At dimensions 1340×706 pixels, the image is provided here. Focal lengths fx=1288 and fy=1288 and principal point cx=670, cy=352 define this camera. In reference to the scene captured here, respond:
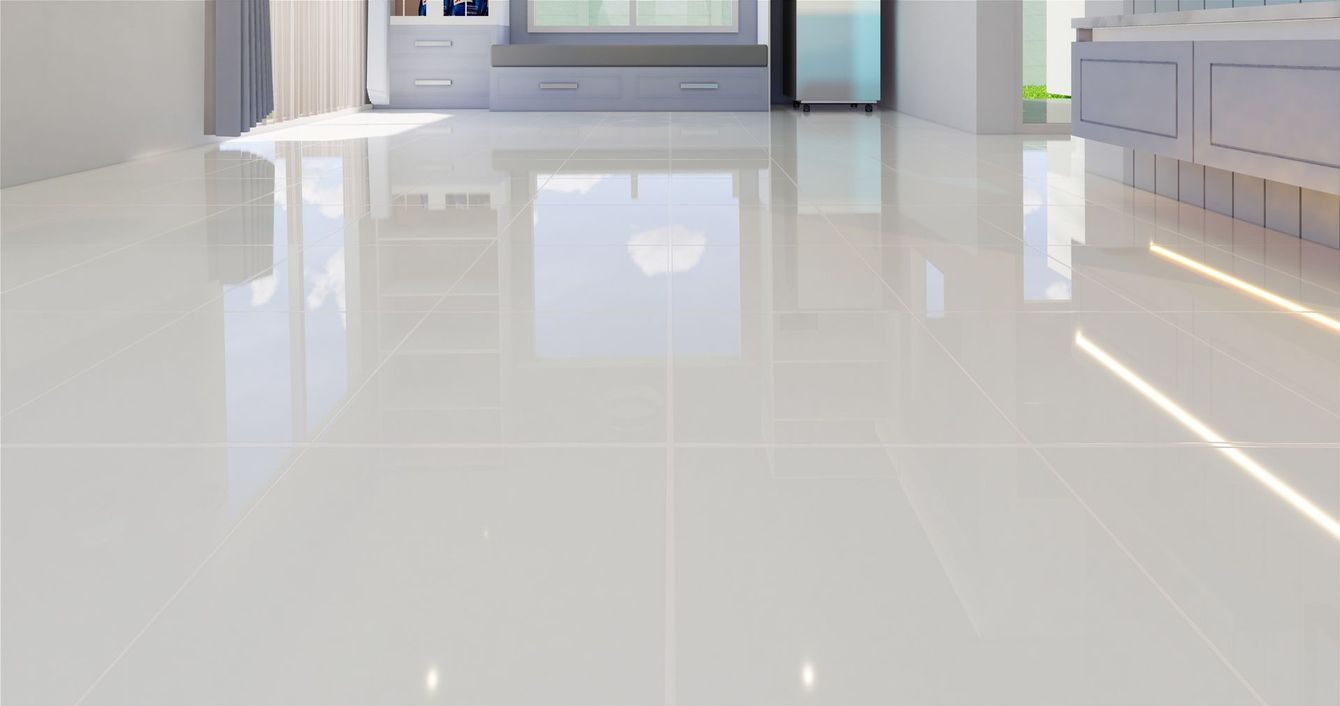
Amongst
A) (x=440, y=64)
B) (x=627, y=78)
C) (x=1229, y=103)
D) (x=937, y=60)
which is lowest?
(x=1229, y=103)

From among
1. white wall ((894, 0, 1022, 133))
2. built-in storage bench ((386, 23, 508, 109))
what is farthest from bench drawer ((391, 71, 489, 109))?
white wall ((894, 0, 1022, 133))

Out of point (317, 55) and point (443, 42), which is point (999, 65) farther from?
point (443, 42)

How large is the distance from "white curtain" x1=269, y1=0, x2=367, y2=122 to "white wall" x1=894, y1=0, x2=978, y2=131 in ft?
11.7

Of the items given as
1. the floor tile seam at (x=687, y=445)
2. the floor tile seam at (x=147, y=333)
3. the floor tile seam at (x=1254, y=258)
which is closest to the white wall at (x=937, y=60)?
the floor tile seam at (x=1254, y=258)

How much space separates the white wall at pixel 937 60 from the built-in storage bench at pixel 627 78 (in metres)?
0.99

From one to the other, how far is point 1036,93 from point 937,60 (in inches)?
42.9

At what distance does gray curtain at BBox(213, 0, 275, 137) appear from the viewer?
18.6 feet

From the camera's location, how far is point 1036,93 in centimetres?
621

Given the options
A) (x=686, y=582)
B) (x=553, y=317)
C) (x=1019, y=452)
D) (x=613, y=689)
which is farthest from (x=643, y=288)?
(x=613, y=689)

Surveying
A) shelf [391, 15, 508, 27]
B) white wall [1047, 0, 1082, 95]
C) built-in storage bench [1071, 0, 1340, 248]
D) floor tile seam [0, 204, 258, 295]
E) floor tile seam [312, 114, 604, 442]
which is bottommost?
floor tile seam [312, 114, 604, 442]

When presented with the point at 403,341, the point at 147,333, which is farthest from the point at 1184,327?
the point at 147,333

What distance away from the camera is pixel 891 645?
0.93m

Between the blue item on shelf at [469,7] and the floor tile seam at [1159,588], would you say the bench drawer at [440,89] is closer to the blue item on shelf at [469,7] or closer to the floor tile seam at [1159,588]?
the blue item on shelf at [469,7]

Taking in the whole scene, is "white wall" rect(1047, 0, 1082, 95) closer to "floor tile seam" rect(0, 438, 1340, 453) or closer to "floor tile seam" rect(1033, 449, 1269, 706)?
"floor tile seam" rect(0, 438, 1340, 453)
